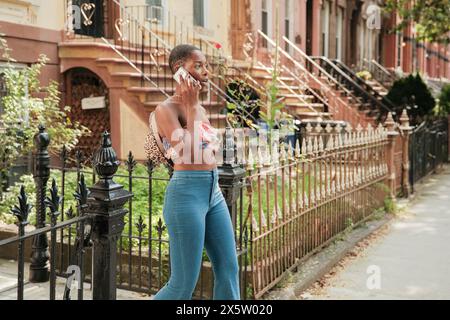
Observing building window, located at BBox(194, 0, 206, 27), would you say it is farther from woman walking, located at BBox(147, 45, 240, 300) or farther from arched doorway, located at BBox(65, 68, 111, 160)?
woman walking, located at BBox(147, 45, 240, 300)

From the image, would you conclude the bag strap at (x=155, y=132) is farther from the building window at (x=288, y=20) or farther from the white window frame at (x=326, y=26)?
the white window frame at (x=326, y=26)

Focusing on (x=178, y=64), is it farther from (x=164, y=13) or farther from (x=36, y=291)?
(x=164, y=13)

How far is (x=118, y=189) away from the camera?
3215 millimetres

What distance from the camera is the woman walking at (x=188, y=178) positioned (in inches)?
128

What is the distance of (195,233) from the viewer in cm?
327

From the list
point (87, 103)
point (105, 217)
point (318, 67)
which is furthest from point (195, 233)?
point (318, 67)

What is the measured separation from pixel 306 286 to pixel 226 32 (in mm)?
10662

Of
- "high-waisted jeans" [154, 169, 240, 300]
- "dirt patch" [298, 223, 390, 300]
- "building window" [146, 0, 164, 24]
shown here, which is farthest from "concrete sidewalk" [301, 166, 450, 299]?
"building window" [146, 0, 164, 24]

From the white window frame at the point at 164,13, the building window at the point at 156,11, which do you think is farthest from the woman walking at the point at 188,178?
the white window frame at the point at 164,13

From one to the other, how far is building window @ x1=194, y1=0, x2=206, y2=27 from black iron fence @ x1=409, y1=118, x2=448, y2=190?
564 cm

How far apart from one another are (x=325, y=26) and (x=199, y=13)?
28.6 feet

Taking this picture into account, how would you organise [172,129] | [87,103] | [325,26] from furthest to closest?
[325,26]
[87,103]
[172,129]

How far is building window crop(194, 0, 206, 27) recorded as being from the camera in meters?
14.1
